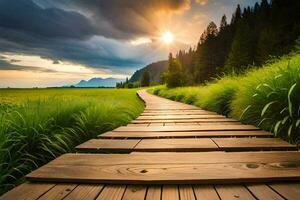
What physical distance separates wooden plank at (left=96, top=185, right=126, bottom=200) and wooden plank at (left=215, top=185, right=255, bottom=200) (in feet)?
1.76

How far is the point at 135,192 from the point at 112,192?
13cm

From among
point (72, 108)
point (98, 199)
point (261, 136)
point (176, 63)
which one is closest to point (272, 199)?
point (98, 199)

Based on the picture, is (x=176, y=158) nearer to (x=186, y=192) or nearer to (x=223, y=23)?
(x=186, y=192)

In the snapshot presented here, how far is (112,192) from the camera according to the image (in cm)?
130

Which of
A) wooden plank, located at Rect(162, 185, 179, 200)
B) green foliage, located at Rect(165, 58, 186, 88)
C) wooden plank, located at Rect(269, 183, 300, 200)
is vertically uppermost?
green foliage, located at Rect(165, 58, 186, 88)

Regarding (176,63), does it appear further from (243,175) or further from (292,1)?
(243,175)

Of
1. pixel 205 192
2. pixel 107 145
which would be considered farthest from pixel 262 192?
pixel 107 145

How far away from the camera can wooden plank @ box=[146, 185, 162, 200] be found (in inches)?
48.7

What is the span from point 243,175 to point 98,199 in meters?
0.87

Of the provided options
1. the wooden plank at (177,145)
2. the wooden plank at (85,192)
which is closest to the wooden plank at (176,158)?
the wooden plank at (177,145)

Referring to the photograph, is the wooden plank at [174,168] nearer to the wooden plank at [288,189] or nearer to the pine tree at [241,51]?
the wooden plank at [288,189]

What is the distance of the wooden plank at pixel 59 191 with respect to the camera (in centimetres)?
124

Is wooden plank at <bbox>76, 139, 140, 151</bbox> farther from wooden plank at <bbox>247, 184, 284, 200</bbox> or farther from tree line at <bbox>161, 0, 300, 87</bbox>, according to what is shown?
tree line at <bbox>161, 0, 300, 87</bbox>

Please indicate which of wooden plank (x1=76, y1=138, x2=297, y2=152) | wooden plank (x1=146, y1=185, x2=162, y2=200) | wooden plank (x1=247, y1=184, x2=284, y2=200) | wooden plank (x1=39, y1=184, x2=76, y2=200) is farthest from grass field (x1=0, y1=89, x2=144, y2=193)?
wooden plank (x1=247, y1=184, x2=284, y2=200)
